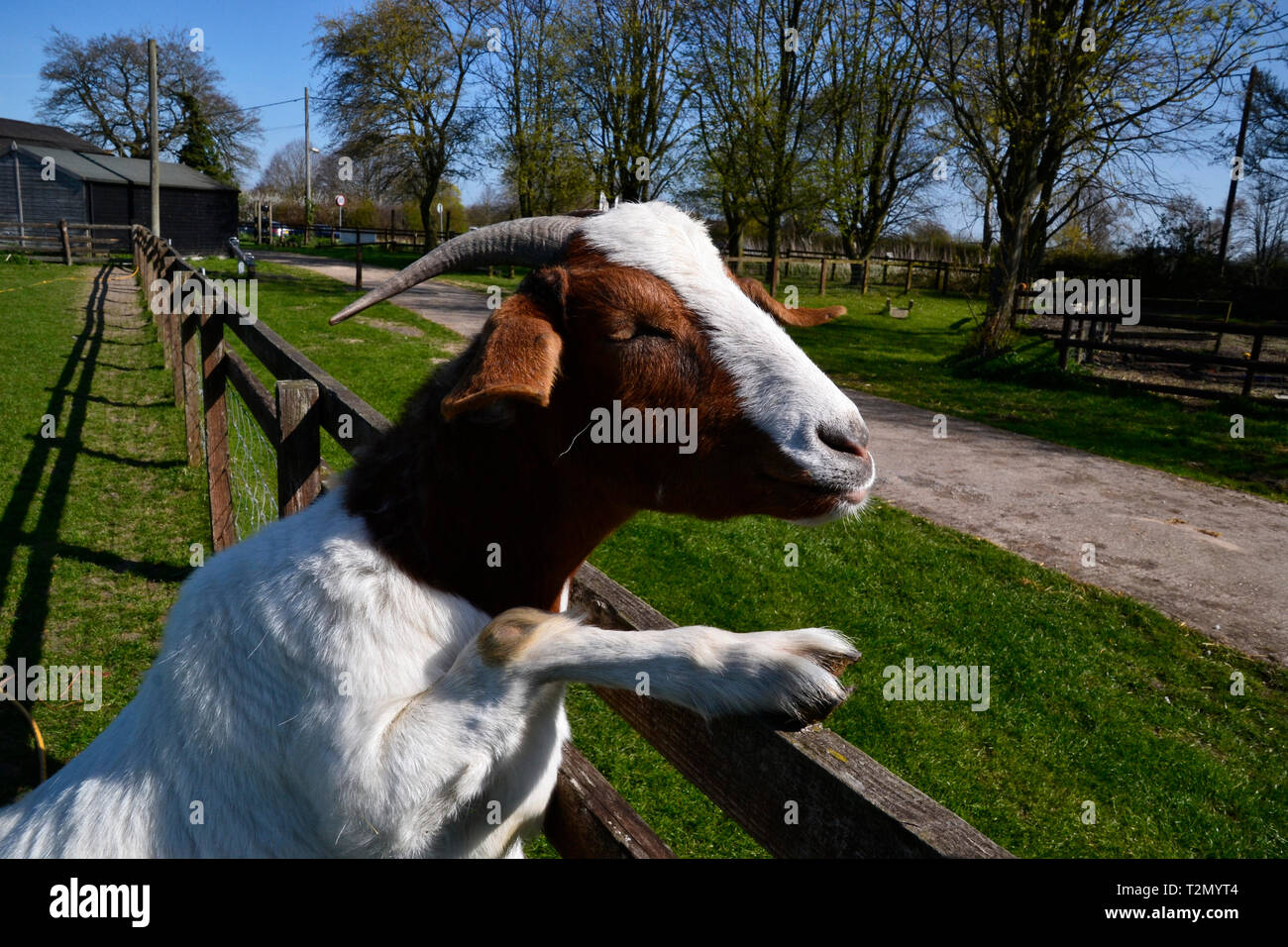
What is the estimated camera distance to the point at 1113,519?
315 inches

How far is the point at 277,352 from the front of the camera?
176 inches

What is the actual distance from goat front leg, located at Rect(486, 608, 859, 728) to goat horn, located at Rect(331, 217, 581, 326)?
794 mm

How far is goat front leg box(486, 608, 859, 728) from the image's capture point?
4.58 ft

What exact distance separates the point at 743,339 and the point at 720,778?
89cm

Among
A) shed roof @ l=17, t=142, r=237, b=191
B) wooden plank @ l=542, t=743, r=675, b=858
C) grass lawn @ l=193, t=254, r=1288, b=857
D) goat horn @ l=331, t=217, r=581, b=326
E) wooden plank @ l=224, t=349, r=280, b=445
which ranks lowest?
grass lawn @ l=193, t=254, r=1288, b=857

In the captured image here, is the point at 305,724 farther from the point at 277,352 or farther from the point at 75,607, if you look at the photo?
the point at 75,607

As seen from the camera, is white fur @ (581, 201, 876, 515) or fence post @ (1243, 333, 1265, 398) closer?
white fur @ (581, 201, 876, 515)

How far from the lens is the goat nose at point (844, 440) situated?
1657 mm

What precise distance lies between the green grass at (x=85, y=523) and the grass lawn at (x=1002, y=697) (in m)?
2.93

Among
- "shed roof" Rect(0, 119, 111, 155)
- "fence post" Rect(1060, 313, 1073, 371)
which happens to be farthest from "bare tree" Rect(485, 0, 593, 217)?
"shed roof" Rect(0, 119, 111, 155)

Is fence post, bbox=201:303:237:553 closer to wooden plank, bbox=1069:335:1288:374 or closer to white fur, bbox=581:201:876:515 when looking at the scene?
white fur, bbox=581:201:876:515

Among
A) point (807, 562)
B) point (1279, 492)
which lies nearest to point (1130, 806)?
point (807, 562)

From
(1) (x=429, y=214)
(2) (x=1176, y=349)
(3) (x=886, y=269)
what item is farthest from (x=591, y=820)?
(1) (x=429, y=214)

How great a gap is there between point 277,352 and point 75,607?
10.4 ft
